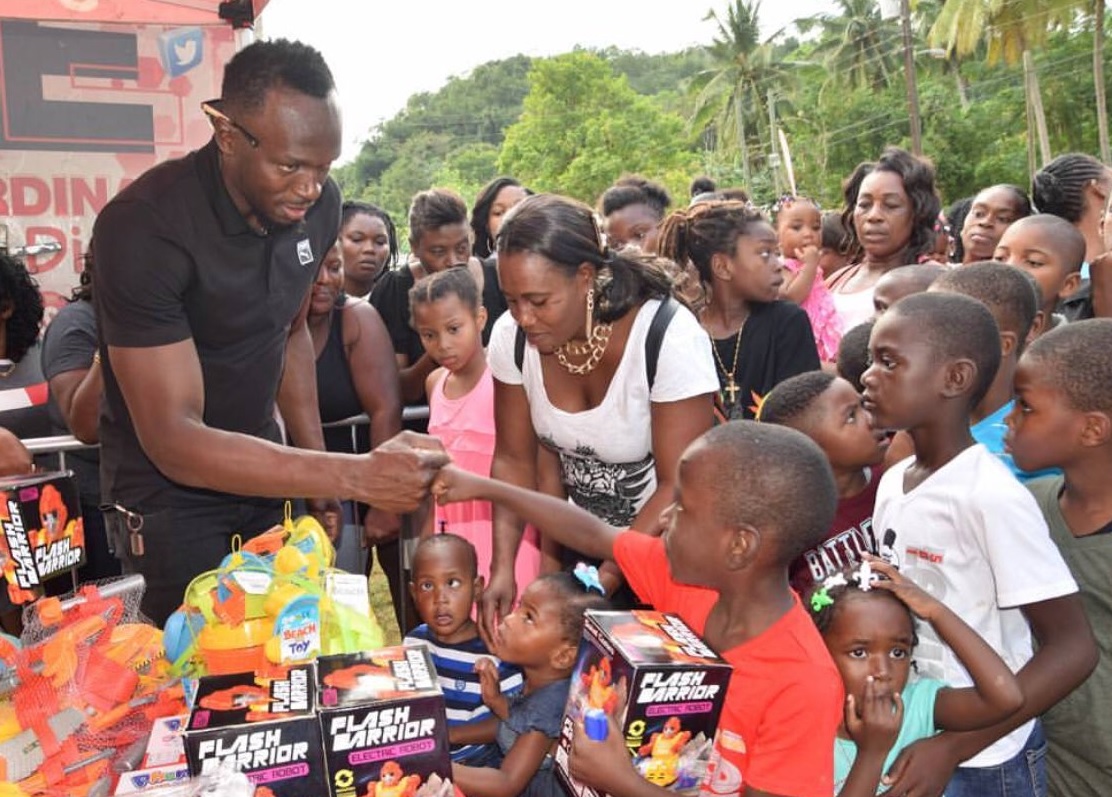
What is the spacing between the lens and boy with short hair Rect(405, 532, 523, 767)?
288 cm

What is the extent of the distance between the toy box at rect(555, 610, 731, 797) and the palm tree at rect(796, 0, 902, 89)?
4596 centimetres

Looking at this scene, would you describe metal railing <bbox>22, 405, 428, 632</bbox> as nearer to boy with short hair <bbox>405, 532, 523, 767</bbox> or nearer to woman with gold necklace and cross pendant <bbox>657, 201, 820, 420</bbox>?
boy with short hair <bbox>405, 532, 523, 767</bbox>

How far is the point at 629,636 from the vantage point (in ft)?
5.70

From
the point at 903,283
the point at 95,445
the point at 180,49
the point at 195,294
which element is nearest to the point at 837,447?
the point at 903,283

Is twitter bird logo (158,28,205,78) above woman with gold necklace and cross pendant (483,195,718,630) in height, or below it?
above

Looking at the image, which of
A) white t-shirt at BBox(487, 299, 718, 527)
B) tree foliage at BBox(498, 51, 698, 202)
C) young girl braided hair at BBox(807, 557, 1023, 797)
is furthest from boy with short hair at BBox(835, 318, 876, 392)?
tree foliage at BBox(498, 51, 698, 202)

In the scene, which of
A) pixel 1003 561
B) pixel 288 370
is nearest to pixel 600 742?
pixel 1003 561

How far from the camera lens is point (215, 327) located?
270 cm

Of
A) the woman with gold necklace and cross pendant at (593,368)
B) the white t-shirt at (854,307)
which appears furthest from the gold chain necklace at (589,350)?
the white t-shirt at (854,307)

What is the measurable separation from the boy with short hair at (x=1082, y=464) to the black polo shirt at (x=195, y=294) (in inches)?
78.1

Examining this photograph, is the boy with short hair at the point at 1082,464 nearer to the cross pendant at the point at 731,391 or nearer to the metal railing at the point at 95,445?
the cross pendant at the point at 731,391

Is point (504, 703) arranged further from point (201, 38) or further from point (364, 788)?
point (201, 38)

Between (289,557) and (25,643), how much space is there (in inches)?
23.2

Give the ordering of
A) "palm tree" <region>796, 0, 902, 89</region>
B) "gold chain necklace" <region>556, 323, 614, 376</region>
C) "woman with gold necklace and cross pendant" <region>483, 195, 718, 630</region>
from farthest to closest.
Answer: "palm tree" <region>796, 0, 902, 89</region>, "gold chain necklace" <region>556, 323, 614, 376</region>, "woman with gold necklace and cross pendant" <region>483, 195, 718, 630</region>
